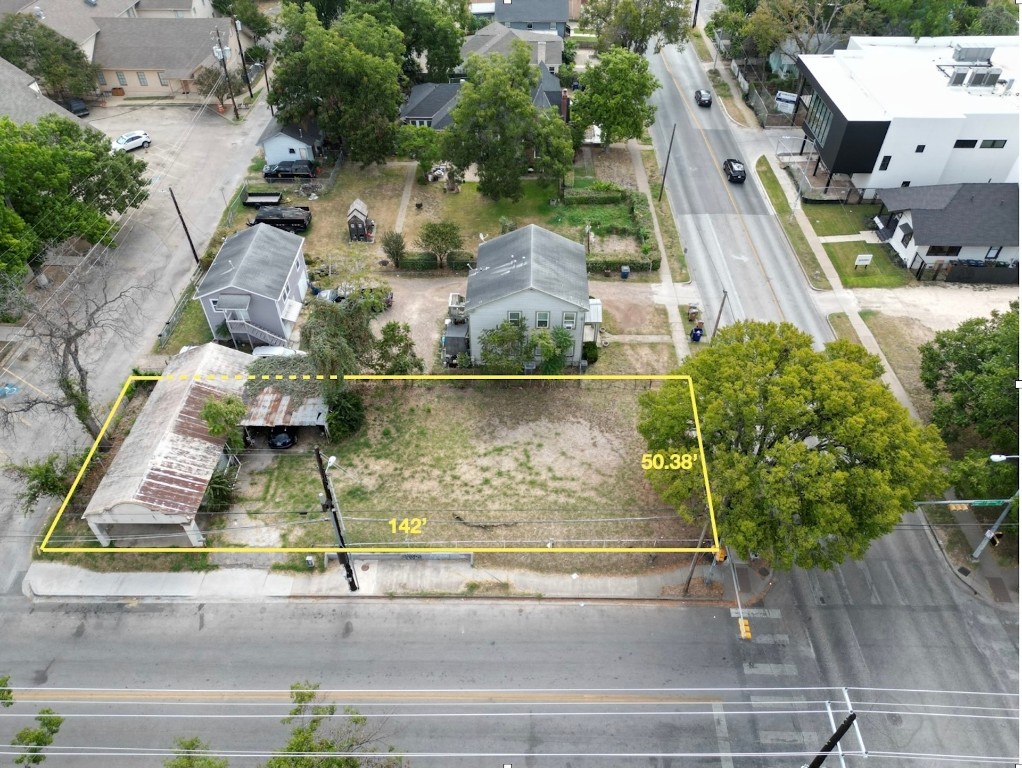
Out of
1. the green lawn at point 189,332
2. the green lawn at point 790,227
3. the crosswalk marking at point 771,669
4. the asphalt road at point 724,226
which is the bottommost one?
the green lawn at point 189,332

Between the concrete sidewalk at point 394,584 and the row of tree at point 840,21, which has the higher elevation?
the row of tree at point 840,21

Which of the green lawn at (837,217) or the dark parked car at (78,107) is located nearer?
the green lawn at (837,217)

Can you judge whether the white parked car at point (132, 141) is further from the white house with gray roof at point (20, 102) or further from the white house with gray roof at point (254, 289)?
the white house with gray roof at point (254, 289)

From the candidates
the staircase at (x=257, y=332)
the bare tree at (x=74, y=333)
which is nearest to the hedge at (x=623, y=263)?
Answer: the staircase at (x=257, y=332)

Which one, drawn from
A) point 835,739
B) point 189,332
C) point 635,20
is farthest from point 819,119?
point 835,739

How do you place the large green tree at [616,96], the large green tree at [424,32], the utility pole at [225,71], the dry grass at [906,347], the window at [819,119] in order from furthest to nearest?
the utility pole at [225,71] → the large green tree at [424,32] → the large green tree at [616,96] → the window at [819,119] → the dry grass at [906,347]

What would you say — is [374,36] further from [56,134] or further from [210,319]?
[210,319]

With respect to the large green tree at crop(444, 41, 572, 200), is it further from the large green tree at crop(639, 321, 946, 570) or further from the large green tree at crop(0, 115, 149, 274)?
the large green tree at crop(639, 321, 946, 570)
